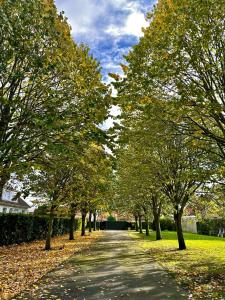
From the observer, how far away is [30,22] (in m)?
7.74

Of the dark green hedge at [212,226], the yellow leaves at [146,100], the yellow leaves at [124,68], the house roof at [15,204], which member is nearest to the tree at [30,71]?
the yellow leaves at [124,68]

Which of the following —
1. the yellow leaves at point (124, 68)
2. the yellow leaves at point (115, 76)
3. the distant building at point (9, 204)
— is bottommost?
the distant building at point (9, 204)

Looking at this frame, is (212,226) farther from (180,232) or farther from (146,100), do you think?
(146,100)

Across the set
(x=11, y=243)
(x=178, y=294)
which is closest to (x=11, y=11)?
(x=178, y=294)

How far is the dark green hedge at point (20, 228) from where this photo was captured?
71.5 ft

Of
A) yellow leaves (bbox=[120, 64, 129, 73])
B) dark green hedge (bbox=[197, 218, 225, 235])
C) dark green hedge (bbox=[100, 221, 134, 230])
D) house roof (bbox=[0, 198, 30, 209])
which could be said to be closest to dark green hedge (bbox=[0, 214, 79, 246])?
yellow leaves (bbox=[120, 64, 129, 73])

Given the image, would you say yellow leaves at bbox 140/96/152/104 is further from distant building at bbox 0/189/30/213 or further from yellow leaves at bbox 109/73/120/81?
distant building at bbox 0/189/30/213

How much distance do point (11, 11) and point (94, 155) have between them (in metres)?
5.14

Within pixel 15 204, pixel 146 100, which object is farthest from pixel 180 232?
pixel 15 204

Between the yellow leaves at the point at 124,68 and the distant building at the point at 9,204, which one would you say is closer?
the yellow leaves at the point at 124,68

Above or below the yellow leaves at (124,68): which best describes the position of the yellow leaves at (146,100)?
below

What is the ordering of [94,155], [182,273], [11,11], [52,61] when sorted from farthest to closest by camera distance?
[182,273] < [94,155] < [52,61] < [11,11]

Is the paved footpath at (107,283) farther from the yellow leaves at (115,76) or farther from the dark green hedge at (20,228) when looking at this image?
the dark green hedge at (20,228)

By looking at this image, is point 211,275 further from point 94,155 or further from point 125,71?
point 125,71
